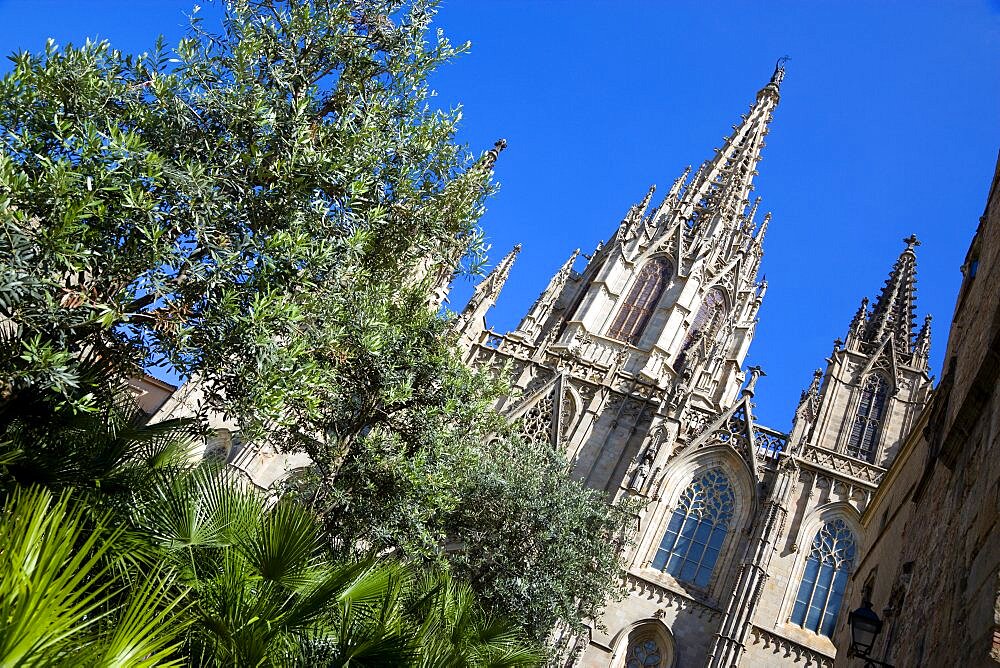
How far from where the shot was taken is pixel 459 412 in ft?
43.7

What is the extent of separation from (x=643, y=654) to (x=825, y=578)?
602cm

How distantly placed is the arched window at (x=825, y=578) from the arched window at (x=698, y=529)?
8.81ft

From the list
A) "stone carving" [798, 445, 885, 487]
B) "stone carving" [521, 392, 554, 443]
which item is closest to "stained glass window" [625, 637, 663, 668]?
"stone carving" [521, 392, 554, 443]

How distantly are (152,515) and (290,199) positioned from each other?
4.39m

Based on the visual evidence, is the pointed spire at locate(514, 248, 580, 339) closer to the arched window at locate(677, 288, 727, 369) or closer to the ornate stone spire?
the ornate stone spire

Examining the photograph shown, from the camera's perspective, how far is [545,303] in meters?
36.3

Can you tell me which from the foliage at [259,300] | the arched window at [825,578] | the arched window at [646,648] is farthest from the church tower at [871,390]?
the foliage at [259,300]

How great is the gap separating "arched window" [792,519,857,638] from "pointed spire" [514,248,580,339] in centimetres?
1480

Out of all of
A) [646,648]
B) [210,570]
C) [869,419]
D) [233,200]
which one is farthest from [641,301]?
[210,570]

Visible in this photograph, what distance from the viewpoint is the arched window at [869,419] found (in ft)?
88.9

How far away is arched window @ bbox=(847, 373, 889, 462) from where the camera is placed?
27.1 meters

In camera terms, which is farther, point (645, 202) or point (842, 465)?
point (645, 202)

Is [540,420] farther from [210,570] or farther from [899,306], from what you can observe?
[210,570]

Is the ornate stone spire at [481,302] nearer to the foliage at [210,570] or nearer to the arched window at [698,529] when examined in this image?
the arched window at [698,529]
